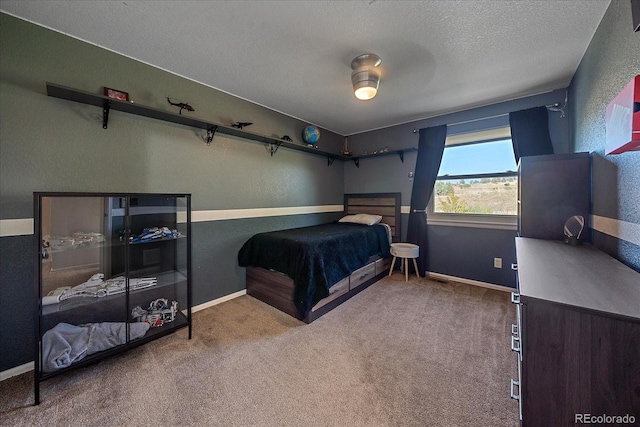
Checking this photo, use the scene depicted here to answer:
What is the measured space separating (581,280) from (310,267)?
5.62ft

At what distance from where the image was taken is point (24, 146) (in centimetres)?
161

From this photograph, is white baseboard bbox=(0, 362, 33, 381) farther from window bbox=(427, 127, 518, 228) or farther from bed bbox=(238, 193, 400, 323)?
window bbox=(427, 127, 518, 228)

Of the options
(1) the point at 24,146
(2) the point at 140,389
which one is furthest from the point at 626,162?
(1) the point at 24,146

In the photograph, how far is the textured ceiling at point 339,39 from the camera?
1.50 m

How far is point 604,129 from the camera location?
1507 mm

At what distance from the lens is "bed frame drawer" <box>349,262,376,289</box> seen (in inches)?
110

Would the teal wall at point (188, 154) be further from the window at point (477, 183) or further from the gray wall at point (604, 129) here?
the window at point (477, 183)

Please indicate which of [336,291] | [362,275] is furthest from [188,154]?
[362,275]

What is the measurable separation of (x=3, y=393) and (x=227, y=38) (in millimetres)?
2763

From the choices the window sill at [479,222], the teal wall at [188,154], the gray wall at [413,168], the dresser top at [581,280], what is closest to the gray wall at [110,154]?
the teal wall at [188,154]

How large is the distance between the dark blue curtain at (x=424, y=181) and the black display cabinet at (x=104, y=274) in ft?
9.77

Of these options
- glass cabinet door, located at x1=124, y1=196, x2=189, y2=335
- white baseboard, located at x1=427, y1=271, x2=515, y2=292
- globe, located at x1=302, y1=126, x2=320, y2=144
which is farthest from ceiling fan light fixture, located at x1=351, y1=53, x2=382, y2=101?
white baseboard, located at x1=427, y1=271, x2=515, y2=292

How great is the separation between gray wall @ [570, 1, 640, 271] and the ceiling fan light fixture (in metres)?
1.42

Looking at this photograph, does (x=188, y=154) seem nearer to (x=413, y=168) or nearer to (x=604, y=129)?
(x=413, y=168)
